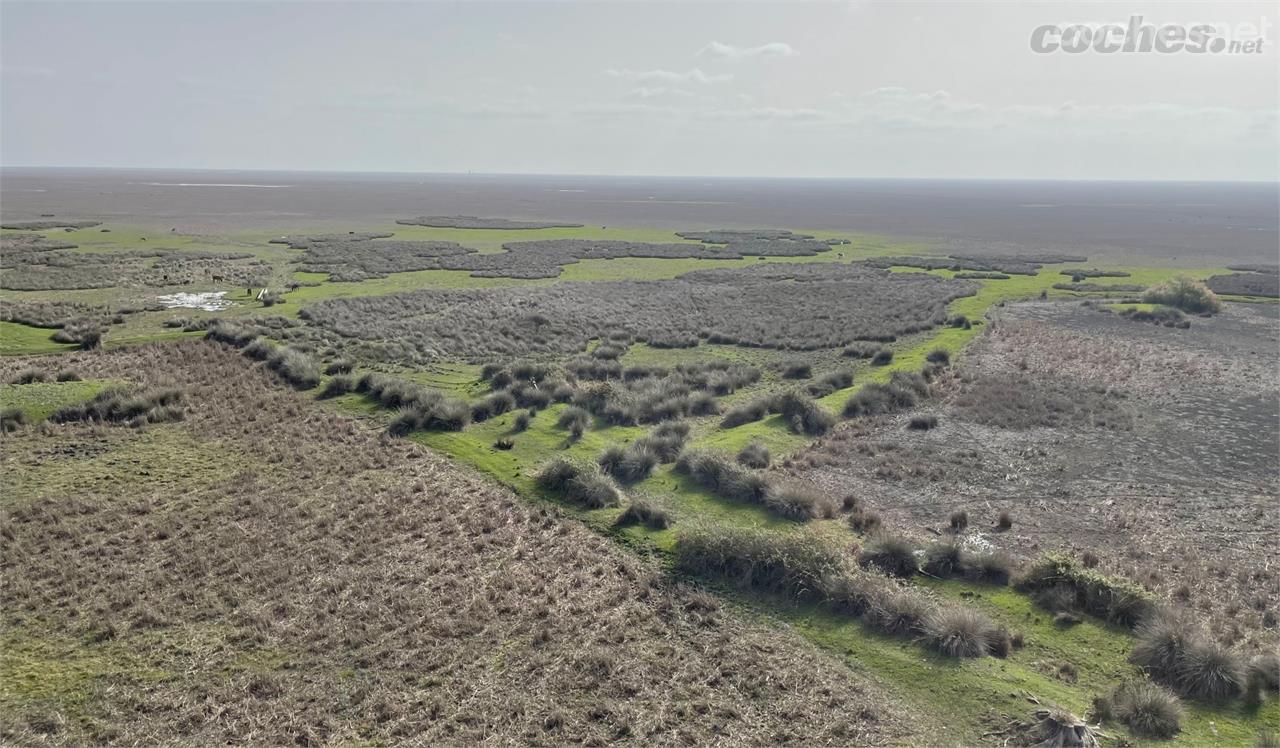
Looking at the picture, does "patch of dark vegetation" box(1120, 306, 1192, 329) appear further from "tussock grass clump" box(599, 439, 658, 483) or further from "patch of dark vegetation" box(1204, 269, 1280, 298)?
"tussock grass clump" box(599, 439, 658, 483)

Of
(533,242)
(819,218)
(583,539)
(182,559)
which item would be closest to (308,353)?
(182,559)

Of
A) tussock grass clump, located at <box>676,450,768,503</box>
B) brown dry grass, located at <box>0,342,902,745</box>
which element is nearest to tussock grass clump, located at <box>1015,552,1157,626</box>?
brown dry grass, located at <box>0,342,902,745</box>

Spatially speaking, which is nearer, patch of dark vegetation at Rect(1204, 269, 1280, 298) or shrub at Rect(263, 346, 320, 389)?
shrub at Rect(263, 346, 320, 389)

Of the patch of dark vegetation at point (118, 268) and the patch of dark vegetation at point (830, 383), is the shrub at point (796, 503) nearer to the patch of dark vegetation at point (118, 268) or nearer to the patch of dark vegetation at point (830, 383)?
the patch of dark vegetation at point (830, 383)

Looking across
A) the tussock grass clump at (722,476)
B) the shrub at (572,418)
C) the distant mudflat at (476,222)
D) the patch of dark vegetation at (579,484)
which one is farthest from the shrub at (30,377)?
the distant mudflat at (476,222)

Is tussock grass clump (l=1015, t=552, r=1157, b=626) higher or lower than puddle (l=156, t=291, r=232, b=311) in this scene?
lower

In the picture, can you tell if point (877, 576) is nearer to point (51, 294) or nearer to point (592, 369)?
point (592, 369)

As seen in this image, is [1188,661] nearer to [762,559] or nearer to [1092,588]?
[1092,588]
